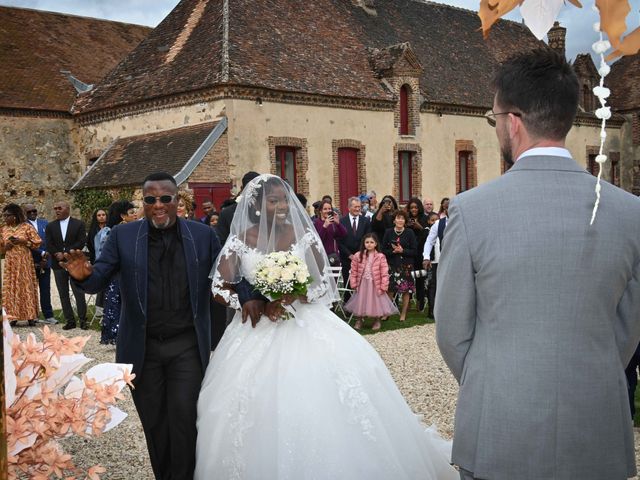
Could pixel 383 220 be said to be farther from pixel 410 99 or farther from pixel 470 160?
pixel 470 160

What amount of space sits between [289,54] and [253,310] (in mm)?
19147

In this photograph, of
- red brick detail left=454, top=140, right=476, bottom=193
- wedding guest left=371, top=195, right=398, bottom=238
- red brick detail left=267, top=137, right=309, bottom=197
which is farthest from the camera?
red brick detail left=454, top=140, right=476, bottom=193

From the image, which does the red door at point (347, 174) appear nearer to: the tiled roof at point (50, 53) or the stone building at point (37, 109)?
the stone building at point (37, 109)

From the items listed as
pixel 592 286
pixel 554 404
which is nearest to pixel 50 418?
pixel 554 404

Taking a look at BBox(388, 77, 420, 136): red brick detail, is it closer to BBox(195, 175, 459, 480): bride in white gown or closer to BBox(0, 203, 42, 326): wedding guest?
BBox(0, 203, 42, 326): wedding guest

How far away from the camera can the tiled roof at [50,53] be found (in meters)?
25.3

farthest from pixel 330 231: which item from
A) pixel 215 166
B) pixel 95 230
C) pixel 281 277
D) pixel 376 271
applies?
pixel 215 166

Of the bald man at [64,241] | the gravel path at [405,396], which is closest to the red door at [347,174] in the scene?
the bald man at [64,241]

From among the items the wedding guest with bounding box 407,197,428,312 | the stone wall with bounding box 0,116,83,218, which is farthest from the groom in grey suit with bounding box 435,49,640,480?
the stone wall with bounding box 0,116,83,218

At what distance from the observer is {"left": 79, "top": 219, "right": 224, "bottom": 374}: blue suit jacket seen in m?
4.32

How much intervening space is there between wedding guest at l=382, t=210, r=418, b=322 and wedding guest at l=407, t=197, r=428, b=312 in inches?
12.7

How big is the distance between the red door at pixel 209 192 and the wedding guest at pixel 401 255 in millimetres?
8719

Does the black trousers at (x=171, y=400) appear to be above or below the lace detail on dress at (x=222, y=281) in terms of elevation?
below

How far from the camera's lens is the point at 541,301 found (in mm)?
2225
